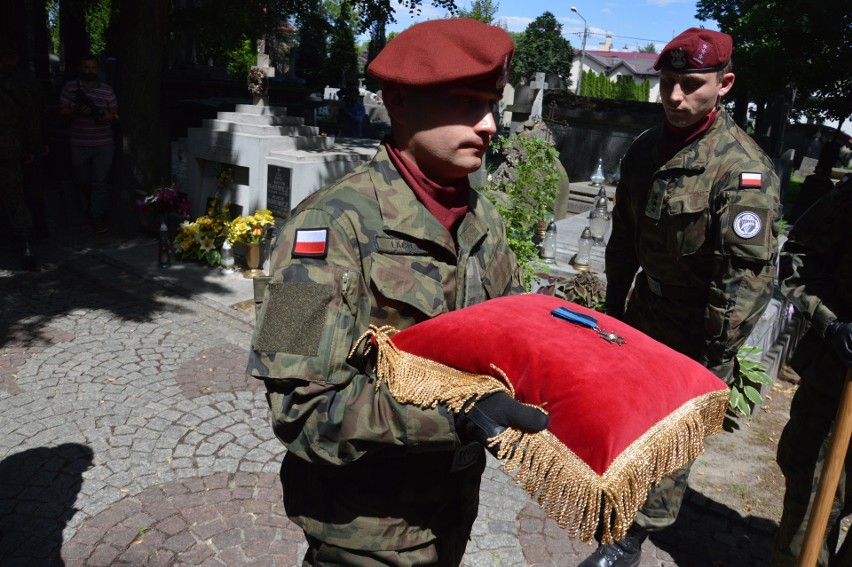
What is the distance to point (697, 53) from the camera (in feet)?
10.5

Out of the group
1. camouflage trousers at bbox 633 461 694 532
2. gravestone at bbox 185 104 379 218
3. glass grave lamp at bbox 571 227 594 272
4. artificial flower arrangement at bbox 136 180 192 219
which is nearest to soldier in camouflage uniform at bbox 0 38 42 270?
artificial flower arrangement at bbox 136 180 192 219

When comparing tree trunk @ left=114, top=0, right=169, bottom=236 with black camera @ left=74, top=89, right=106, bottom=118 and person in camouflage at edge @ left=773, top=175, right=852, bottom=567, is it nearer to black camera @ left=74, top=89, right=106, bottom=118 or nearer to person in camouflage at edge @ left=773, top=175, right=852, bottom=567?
black camera @ left=74, top=89, right=106, bottom=118

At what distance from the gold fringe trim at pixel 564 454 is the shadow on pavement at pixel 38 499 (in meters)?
2.49

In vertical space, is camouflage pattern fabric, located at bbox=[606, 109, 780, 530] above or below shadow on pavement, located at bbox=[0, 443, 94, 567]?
above

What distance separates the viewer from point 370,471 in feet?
6.50

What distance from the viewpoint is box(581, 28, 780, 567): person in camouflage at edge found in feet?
10.2

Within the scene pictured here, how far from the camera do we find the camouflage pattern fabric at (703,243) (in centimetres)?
311

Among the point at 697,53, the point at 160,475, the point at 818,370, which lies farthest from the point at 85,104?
the point at 818,370

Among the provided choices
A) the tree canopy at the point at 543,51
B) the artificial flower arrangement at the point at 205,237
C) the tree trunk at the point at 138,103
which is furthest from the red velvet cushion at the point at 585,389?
the tree canopy at the point at 543,51

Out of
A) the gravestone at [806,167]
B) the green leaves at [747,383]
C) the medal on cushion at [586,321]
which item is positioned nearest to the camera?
the medal on cushion at [586,321]

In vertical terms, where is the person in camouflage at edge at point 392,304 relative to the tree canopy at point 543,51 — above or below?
Answer: below

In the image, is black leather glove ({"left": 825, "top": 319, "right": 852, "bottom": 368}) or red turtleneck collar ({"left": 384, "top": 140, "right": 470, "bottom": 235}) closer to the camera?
red turtleneck collar ({"left": 384, "top": 140, "right": 470, "bottom": 235})

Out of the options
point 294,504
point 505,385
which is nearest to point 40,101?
point 294,504

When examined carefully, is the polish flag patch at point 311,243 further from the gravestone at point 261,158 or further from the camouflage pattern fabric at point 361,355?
the gravestone at point 261,158
